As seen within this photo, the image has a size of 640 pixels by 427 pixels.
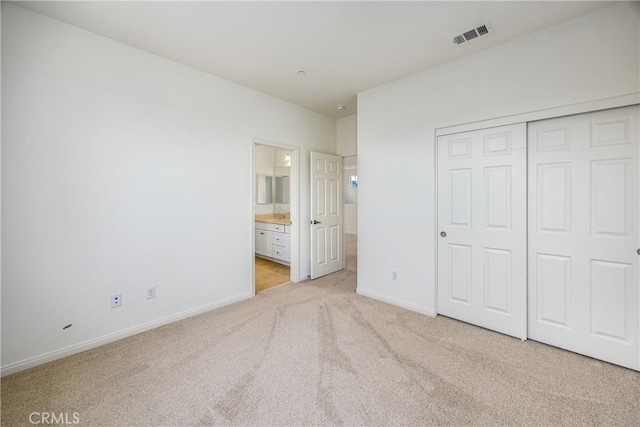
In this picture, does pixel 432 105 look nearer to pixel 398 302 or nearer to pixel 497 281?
pixel 497 281

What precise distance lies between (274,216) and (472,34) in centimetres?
474

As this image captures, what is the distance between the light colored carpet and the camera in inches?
63.0

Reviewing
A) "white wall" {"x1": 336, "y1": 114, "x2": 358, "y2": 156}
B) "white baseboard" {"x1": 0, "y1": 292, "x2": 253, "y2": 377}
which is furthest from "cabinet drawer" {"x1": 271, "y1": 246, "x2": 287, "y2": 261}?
"white wall" {"x1": 336, "y1": 114, "x2": 358, "y2": 156}

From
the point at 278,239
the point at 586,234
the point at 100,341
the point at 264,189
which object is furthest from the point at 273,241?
the point at 586,234

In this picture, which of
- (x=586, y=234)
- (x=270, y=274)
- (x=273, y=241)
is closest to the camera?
(x=586, y=234)

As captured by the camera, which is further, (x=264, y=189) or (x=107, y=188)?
(x=264, y=189)

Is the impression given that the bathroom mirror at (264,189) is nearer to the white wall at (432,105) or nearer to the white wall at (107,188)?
the white wall at (107,188)

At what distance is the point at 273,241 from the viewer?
202 inches

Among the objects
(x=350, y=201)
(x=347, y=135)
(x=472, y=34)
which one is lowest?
(x=350, y=201)

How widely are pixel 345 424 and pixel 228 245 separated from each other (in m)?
2.26

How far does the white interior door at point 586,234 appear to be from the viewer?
1989 millimetres

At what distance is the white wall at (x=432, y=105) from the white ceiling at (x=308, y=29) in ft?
0.52

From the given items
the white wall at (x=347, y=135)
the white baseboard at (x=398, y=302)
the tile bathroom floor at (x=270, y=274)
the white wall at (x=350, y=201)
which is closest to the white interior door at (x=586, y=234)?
the white baseboard at (x=398, y=302)

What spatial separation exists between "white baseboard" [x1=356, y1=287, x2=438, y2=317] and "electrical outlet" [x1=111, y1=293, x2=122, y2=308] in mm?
2578
